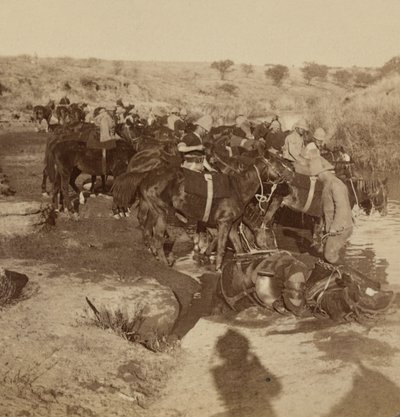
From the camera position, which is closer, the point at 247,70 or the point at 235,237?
the point at 235,237

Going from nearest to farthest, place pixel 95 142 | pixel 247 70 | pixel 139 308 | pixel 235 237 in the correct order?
pixel 139 308
pixel 235 237
pixel 95 142
pixel 247 70

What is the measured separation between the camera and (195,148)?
29.5 ft

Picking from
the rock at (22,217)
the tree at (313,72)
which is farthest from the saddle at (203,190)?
the tree at (313,72)

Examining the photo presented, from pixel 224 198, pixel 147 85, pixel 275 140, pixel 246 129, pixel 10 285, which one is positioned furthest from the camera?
pixel 147 85

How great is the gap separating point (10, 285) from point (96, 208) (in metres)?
5.81

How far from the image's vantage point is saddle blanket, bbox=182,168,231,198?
339 inches

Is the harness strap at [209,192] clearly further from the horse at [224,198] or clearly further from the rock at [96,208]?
the rock at [96,208]

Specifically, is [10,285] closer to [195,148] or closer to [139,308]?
[139,308]

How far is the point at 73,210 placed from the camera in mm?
11758

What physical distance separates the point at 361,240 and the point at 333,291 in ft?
14.3

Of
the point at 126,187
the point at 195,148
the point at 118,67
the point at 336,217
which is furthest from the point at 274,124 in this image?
the point at 118,67

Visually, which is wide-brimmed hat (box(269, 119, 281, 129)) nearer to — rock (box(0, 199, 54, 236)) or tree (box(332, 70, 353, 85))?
rock (box(0, 199, 54, 236))

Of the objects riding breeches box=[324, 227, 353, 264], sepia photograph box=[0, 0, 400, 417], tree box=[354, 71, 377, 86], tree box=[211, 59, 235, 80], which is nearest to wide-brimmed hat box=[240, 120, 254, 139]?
sepia photograph box=[0, 0, 400, 417]

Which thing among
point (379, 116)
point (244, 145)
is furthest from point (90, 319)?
point (379, 116)
